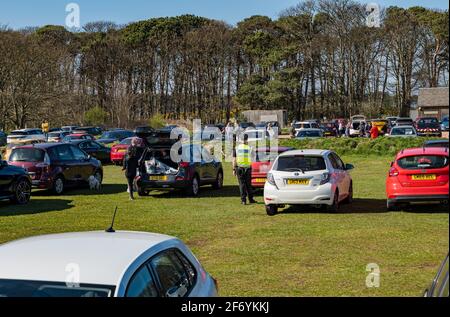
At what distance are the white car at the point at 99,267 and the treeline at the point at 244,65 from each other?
188ft

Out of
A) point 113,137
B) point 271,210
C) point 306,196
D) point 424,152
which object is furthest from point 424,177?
point 113,137

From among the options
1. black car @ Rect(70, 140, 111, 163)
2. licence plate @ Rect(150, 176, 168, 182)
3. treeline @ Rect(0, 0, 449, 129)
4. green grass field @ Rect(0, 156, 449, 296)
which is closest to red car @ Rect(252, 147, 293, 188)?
green grass field @ Rect(0, 156, 449, 296)

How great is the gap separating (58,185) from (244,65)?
71475 millimetres

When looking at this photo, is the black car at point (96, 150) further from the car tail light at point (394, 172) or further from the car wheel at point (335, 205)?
the car tail light at point (394, 172)

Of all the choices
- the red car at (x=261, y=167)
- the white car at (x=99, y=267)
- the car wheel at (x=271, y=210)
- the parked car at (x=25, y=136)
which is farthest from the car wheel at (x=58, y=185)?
the parked car at (x=25, y=136)

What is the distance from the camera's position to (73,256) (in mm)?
4488

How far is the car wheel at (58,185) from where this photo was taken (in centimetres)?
1982

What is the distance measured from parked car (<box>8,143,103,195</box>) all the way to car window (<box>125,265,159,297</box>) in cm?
1542

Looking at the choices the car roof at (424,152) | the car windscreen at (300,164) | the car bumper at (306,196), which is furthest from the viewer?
the car windscreen at (300,164)

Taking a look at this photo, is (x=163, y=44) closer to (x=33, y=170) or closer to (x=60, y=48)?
(x=60, y=48)

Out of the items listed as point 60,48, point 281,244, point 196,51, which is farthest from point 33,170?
point 196,51

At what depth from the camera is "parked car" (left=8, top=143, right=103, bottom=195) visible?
63.6 ft

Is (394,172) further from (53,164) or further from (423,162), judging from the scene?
(53,164)

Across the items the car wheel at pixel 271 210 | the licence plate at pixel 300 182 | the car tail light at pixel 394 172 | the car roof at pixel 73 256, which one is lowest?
the car wheel at pixel 271 210
